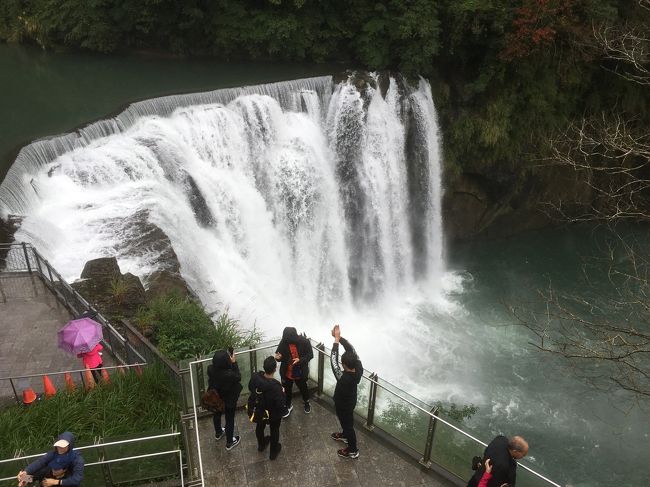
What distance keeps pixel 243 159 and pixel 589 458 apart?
38.5 ft

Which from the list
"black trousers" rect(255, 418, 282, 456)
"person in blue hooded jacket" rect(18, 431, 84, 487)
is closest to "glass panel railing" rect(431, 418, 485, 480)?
"black trousers" rect(255, 418, 282, 456)

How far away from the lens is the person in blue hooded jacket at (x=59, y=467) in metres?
5.37

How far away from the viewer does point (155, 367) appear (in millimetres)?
7836

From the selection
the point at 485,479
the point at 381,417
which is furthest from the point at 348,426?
the point at 485,479

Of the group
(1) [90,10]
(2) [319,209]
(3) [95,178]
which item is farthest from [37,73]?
(2) [319,209]

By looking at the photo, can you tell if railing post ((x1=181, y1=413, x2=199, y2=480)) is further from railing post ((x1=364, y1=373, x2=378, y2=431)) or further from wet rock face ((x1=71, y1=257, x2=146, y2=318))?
wet rock face ((x1=71, y1=257, x2=146, y2=318))

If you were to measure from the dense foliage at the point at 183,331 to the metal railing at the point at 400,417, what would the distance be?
1.91 meters

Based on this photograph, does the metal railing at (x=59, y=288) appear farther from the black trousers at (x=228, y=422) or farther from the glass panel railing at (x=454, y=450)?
the glass panel railing at (x=454, y=450)

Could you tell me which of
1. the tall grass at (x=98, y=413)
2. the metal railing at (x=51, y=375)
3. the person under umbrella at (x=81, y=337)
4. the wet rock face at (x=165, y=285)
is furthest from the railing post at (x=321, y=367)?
the wet rock face at (x=165, y=285)

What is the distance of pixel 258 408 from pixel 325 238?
1116cm

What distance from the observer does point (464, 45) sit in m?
19.2

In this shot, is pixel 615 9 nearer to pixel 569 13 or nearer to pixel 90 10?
pixel 569 13

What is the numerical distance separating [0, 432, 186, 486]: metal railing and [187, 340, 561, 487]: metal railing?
34 centimetres

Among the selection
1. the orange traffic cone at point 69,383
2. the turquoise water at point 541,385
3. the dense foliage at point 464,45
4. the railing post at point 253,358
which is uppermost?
the dense foliage at point 464,45
